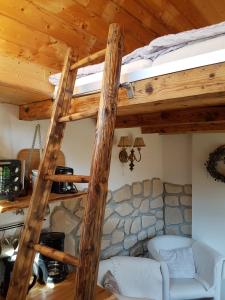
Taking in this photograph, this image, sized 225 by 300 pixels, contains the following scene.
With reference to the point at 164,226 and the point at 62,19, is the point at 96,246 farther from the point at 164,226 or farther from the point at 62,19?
the point at 164,226

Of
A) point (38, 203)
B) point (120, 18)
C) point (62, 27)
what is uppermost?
point (120, 18)

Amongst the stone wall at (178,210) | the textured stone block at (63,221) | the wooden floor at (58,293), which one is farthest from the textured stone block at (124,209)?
the wooden floor at (58,293)

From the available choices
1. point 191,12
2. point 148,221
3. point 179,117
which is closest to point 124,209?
point 148,221

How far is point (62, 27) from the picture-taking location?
156 centimetres

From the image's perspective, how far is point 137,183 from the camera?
3090 mm

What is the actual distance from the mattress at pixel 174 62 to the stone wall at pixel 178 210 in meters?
2.59

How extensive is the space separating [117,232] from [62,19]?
2.17 meters

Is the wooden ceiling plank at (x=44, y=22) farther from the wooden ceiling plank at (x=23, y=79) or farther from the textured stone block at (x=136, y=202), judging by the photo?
the textured stone block at (x=136, y=202)

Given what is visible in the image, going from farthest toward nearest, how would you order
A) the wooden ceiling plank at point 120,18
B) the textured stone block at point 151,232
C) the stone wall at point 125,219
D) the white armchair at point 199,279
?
the textured stone block at point 151,232 → the white armchair at point 199,279 → the stone wall at point 125,219 → the wooden ceiling plank at point 120,18

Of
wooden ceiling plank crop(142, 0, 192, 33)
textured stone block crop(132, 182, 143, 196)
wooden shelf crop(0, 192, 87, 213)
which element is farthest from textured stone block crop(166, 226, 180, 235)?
wooden ceiling plank crop(142, 0, 192, 33)

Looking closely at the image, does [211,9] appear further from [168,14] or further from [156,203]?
[156,203]

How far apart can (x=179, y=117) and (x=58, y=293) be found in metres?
1.57

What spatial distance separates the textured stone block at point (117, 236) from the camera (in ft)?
9.00

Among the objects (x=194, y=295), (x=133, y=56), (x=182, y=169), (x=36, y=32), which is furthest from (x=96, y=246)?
(x=182, y=169)
